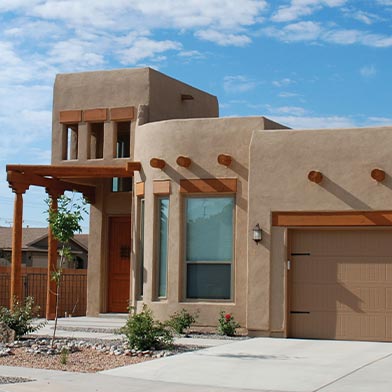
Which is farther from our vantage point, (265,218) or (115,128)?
(115,128)

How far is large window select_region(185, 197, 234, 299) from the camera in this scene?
17.5 meters

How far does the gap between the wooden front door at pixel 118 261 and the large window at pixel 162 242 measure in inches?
128

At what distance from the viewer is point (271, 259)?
16781 millimetres

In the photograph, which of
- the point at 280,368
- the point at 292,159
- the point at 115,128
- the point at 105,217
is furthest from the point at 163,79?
the point at 280,368

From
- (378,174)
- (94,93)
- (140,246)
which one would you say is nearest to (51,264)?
(140,246)

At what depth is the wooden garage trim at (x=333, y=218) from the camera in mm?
16125

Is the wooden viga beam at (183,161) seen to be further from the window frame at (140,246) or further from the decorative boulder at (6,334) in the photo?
the decorative boulder at (6,334)

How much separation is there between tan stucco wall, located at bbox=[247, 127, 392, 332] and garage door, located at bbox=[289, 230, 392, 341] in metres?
0.38

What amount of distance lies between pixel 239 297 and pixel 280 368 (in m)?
4.95

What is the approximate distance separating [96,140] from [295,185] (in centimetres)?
671

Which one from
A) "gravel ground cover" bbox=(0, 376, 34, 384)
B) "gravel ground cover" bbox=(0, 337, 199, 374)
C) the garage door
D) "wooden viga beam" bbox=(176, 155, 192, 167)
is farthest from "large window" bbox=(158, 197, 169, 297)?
"gravel ground cover" bbox=(0, 376, 34, 384)

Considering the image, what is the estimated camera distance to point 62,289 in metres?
24.3

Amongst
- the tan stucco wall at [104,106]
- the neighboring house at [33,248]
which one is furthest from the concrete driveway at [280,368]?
the neighboring house at [33,248]

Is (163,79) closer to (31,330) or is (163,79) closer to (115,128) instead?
(115,128)
